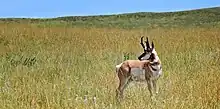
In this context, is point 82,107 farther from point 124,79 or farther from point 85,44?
point 85,44

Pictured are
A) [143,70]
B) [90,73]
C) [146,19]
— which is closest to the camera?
[143,70]

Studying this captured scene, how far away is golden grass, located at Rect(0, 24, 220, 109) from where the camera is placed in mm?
5633

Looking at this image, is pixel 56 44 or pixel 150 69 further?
pixel 56 44

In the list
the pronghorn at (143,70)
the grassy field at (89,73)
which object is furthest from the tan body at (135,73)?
the grassy field at (89,73)

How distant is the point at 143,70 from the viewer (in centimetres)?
637

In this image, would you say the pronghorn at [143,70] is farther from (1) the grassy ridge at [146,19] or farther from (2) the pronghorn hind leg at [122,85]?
(1) the grassy ridge at [146,19]

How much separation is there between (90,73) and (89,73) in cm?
2

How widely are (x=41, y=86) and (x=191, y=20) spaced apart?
3333 centimetres

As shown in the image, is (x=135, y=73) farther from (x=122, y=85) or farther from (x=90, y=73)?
(x=90, y=73)

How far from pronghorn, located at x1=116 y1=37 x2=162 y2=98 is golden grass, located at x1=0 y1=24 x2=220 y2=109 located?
196 millimetres

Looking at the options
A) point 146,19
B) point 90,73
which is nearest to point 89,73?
point 90,73

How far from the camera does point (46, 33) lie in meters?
15.8

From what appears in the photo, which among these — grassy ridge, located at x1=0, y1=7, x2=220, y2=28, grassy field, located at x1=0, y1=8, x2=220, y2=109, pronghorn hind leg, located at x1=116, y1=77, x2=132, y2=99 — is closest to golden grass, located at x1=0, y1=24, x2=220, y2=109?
grassy field, located at x1=0, y1=8, x2=220, y2=109

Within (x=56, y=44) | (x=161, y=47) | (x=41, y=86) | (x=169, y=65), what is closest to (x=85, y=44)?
(x=56, y=44)
